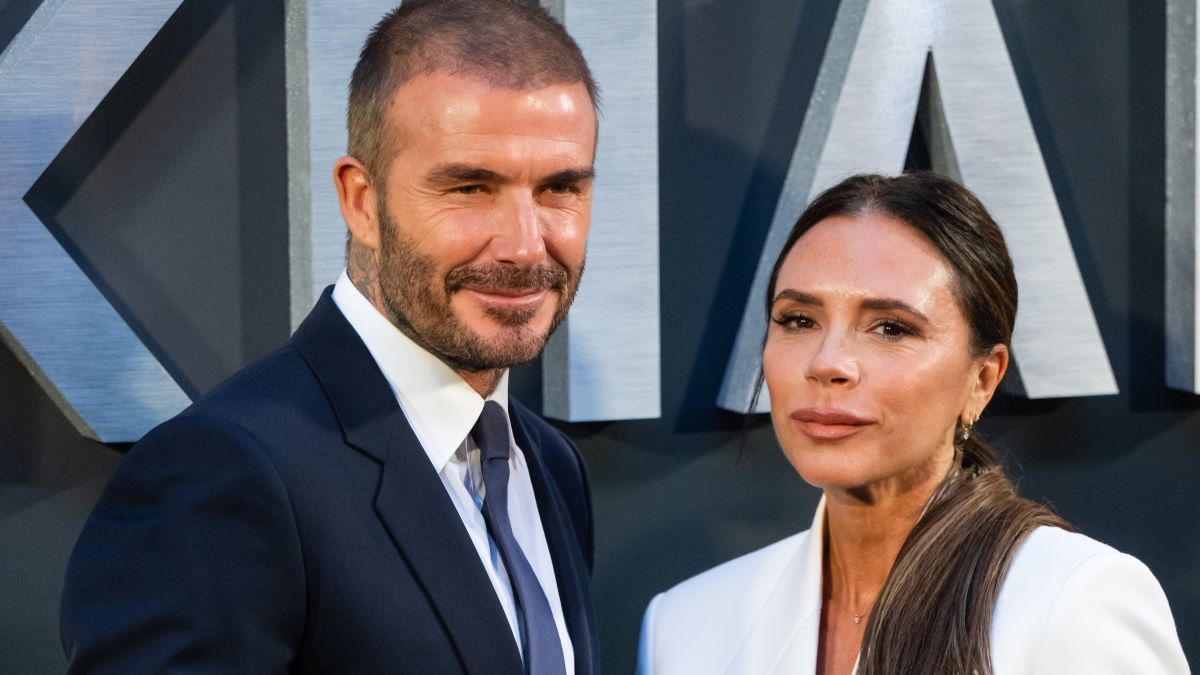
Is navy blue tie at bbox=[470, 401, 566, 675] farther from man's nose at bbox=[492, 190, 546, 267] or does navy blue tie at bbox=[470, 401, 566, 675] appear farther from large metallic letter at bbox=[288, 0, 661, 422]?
large metallic letter at bbox=[288, 0, 661, 422]

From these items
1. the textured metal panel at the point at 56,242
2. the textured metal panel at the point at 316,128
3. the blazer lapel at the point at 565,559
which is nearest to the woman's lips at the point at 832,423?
the blazer lapel at the point at 565,559

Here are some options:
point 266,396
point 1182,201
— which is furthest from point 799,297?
point 1182,201

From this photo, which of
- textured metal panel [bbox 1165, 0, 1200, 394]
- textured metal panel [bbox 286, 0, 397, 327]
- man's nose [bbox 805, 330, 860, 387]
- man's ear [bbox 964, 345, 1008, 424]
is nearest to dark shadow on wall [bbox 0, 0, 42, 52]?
textured metal panel [bbox 286, 0, 397, 327]

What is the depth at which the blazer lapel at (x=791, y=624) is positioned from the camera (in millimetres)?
2111

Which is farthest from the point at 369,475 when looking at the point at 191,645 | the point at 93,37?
the point at 93,37

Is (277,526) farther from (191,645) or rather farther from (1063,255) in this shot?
(1063,255)

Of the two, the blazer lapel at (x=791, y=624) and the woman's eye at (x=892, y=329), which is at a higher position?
the woman's eye at (x=892, y=329)

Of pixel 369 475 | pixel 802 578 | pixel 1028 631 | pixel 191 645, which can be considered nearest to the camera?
pixel 191 645

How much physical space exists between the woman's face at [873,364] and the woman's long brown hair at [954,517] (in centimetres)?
3

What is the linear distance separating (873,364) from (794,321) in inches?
6.4

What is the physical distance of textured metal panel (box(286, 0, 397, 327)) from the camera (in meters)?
2.46

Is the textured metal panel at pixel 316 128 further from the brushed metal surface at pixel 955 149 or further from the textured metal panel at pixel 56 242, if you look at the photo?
the brushed metal surface at pixel 955 149

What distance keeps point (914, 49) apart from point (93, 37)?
1533 mm

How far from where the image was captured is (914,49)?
108 inches
